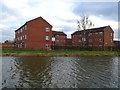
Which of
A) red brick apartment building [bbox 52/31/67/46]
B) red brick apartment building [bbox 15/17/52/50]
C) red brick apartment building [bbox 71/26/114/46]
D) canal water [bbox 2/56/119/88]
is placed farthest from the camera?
red brick apartment building [bbox 52/31/67/46]

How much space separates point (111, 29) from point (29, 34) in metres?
37.3

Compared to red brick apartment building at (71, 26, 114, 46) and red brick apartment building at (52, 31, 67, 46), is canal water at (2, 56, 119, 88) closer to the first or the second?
red brick apartment building at (71, 26, 114, 46)

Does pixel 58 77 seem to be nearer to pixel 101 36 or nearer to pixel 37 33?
pixel 37 33

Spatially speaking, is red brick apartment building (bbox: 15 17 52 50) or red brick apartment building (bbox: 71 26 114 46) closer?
red brick apartment building (bbox: 15 17 52 50)

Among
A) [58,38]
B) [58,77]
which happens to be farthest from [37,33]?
[58,77]

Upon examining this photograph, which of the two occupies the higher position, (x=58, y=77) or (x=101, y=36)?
(x=101, y=36)

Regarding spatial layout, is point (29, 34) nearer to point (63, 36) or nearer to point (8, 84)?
point (63, 36)

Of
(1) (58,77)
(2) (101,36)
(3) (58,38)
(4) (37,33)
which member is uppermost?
(4) (37,33)

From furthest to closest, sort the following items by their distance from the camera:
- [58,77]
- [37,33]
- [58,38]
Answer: [58,38] < [37,33] < [58,77]

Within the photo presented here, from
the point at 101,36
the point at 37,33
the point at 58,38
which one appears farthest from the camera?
the point at 58,38

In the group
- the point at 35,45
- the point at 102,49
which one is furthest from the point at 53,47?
the point at 102,49

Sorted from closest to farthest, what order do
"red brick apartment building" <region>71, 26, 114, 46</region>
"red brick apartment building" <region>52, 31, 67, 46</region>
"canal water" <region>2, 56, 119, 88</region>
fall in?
"canal water" <region>2, 56, 119, 88</region> < "red brick apartment building" <region>71, 26, 114, 46</region> < "red brick apartment building" <region>52, 31, 67, 46</region>

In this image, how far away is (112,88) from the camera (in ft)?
26.3

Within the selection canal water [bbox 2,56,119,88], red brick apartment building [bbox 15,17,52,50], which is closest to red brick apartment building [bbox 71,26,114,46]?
red brick apartment building [bbox 15,17,52,50]
